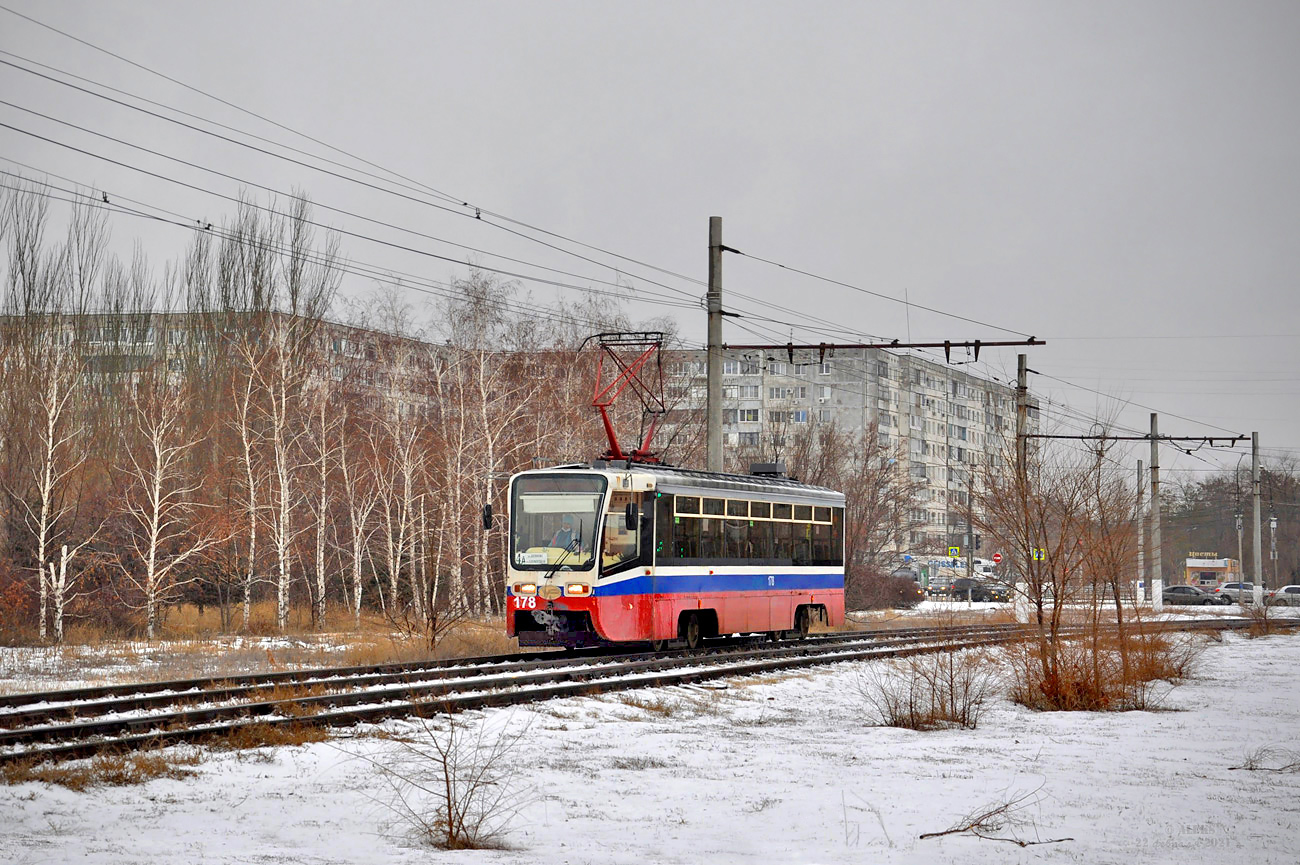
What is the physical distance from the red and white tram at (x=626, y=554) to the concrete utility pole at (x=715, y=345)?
2131 millimetres

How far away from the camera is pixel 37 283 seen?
44.8 meters

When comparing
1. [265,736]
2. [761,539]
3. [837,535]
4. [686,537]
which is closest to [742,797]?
[265,736]

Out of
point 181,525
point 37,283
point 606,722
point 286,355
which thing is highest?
point 37,283

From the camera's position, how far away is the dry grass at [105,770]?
10625 millimetres

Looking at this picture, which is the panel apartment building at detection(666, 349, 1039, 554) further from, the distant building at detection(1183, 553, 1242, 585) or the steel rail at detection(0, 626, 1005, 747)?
the steel rail at detection(0, 626, 1005, 747)

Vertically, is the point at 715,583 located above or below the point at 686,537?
below

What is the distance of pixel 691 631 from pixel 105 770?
15.1 m

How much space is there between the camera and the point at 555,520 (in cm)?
2341

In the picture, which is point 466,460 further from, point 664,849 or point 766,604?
point 664,849

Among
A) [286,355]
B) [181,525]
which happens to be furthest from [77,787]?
[286,355]

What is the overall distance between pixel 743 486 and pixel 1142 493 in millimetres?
8975

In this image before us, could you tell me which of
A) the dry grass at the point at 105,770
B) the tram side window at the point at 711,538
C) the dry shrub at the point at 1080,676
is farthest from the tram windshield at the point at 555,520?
the dry grass at the point at 105,770

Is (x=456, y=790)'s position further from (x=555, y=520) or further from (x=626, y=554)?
(x=555, y=520)

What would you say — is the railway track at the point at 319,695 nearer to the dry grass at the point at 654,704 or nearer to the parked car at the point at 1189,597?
the dry grass at the point at 654,704
